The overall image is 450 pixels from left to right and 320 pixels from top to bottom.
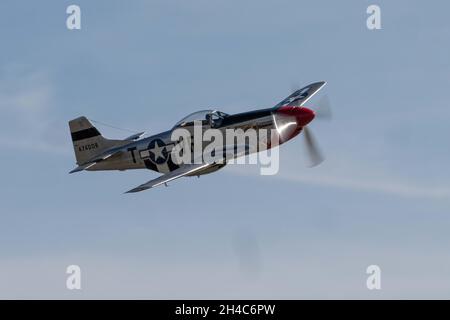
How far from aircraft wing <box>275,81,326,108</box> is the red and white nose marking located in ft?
13.3

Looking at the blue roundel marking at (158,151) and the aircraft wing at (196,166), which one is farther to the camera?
the blue roundel marking at (158,151)

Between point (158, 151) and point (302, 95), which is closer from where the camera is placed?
point (158, 151)

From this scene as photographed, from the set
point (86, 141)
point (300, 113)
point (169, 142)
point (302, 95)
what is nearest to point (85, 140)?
point (86, 141)

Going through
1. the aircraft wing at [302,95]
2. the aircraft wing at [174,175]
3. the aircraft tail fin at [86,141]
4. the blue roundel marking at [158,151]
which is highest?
the aircraft wing at [302,95]

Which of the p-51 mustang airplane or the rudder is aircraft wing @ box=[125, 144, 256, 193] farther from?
the rudder

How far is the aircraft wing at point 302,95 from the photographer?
137 feet

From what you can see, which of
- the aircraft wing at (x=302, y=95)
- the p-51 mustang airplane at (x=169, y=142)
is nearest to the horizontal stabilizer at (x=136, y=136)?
the p-51 mustang airplane at (x=169, y=142)

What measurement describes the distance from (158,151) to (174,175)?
14.4 feet

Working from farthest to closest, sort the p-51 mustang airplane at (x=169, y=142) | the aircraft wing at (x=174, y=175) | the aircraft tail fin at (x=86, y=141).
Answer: the aircraft tail fin at (x=86, y=141) < the p-51 mustang airplane at (x=169, y=142) < the aircraft wing at (x=174, y=175)

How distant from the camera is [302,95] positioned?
1682 inches

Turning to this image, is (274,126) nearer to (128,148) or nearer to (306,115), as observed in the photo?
(306,115)

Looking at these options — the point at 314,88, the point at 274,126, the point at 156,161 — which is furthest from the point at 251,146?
the point at 314,88

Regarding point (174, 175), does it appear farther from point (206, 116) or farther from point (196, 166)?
point (206, 116)

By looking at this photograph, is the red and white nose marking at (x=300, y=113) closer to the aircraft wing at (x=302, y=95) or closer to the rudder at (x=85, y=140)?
the aircraft wing at (x=302, y=95)
